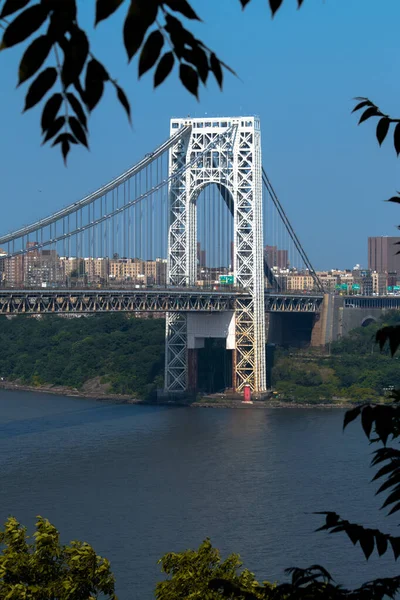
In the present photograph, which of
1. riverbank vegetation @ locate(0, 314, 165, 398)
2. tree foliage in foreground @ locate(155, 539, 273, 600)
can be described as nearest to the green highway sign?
riverbank vegetation @ locate(0, 314, 165, 398)

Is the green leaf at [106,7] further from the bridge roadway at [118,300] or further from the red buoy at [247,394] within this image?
the red buoy at [247,394]

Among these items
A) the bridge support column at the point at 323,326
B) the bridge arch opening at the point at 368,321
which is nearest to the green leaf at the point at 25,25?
Answer: the bridge support column at the point at 323,326

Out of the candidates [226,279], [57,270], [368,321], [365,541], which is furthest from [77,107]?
[57,270]

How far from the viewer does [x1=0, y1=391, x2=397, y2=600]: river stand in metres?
10.7

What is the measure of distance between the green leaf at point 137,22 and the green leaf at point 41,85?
10 cm

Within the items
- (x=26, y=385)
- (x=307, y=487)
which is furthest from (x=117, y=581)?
(x=26, y=385)

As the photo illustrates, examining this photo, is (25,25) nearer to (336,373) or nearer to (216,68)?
→ (216,68)

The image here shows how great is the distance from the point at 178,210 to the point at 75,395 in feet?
17.8

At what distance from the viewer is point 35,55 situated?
3.91 ft

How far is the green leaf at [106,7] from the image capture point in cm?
115

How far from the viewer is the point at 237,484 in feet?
47.3

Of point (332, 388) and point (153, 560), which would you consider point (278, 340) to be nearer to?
point (332, 388)

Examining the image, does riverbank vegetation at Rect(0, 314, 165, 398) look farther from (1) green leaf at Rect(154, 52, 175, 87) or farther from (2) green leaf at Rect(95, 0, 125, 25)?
(2) green leaf at Rect(95, 0, 125, 25)

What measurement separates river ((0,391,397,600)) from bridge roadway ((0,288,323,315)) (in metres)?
2.19
